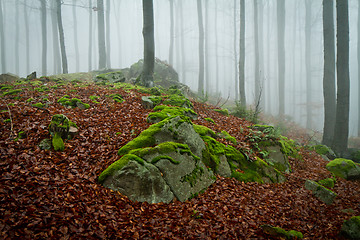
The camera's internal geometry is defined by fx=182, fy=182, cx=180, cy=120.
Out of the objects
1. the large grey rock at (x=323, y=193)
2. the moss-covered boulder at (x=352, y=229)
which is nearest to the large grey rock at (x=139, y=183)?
the moss-covered boulder at (x=352, y=229)

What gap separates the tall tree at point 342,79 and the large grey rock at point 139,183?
9.62 meters

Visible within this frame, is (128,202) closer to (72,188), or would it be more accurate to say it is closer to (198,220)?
(72,188)

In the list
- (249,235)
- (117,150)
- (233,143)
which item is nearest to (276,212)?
(249,235)

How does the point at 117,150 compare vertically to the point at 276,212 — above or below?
above

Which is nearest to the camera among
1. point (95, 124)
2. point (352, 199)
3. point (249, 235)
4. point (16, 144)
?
point (249, 235)

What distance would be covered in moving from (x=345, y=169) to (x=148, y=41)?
10.5m

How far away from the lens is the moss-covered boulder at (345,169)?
266 inches

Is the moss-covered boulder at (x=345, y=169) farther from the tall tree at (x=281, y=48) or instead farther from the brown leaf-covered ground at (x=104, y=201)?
the tall tree at (x=281, y=48)

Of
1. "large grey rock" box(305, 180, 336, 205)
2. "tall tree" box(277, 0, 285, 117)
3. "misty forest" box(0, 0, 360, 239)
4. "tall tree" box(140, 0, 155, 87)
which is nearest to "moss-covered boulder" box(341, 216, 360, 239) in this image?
"misty forest" box(0, 0, 360, 239)

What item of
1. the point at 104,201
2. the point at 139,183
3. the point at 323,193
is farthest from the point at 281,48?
the point at 104,201

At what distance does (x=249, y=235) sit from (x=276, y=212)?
1.26 m

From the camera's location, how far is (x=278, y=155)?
6.64 meters

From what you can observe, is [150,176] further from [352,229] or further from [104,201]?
[352,229]

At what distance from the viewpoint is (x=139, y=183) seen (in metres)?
3.90
